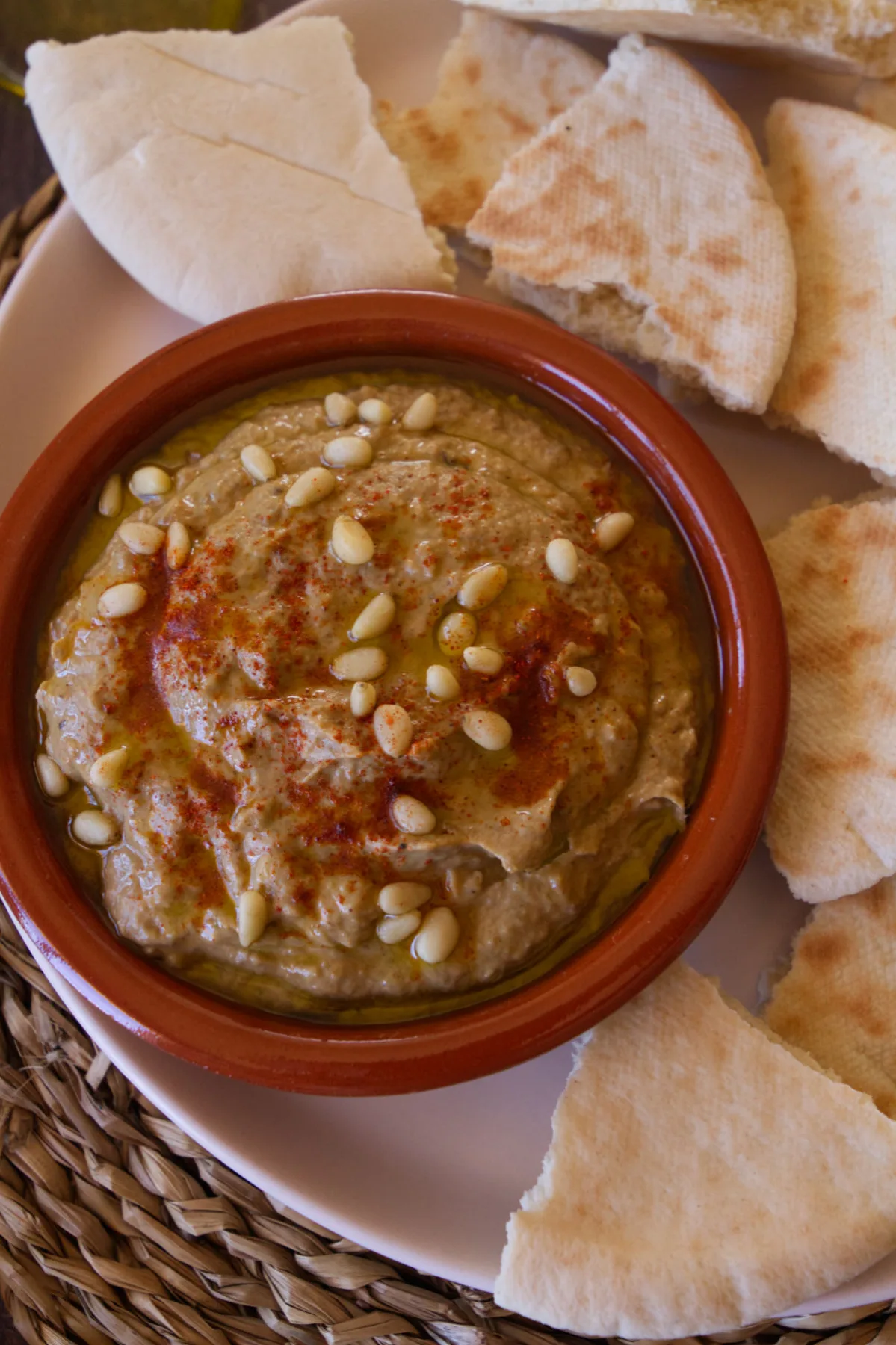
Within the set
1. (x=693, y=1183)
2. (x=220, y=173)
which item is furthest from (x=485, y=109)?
(x=693, y=1183)

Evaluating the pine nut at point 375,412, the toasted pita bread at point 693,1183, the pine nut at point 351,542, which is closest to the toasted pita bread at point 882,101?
the pine nut at point 375,412

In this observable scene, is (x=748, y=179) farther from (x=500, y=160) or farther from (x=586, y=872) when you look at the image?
(x=586, y=872)

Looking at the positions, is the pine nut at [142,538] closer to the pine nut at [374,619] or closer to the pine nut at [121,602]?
the pine nut at [121,602]

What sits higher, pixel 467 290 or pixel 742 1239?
pixel 467 290

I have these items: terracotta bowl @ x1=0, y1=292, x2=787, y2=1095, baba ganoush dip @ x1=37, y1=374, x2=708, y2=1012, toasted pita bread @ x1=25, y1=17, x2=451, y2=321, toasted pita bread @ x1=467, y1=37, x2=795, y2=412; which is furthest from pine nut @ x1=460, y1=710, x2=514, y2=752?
toasted pita bread @ x1=25, y1=17, x2=451, y2=321

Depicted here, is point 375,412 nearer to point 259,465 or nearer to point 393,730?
point 259,465

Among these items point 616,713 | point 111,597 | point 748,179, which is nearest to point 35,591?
point 111,597
